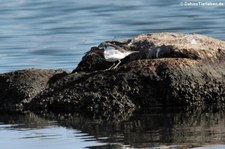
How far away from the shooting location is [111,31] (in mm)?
14883

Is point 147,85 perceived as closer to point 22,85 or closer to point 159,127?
point 159,127

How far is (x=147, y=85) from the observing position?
7730 mm

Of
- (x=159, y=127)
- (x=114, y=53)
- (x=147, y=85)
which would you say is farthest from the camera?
(x=114, y=53)

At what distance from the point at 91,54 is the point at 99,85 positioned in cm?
83

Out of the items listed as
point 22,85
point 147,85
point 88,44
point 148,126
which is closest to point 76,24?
point 88,44

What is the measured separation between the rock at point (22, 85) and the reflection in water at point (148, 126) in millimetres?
418

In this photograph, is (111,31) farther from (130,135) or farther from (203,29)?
(130,135)

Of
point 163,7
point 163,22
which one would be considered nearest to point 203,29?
point 163,22

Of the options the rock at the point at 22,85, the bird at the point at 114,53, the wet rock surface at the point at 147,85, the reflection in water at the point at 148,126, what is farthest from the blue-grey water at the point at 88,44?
the bird at the point at 114,53

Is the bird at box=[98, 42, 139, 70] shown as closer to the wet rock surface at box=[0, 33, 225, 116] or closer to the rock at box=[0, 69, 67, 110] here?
the wet rock surface at box=[0, 33, 225, 116]

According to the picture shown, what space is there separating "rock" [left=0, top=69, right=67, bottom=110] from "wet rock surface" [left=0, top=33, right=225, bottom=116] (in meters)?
0.04

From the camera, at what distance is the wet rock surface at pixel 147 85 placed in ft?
25.2

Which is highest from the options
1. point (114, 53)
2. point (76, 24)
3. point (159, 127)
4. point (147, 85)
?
point (76, 24)

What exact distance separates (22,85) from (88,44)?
529cm
